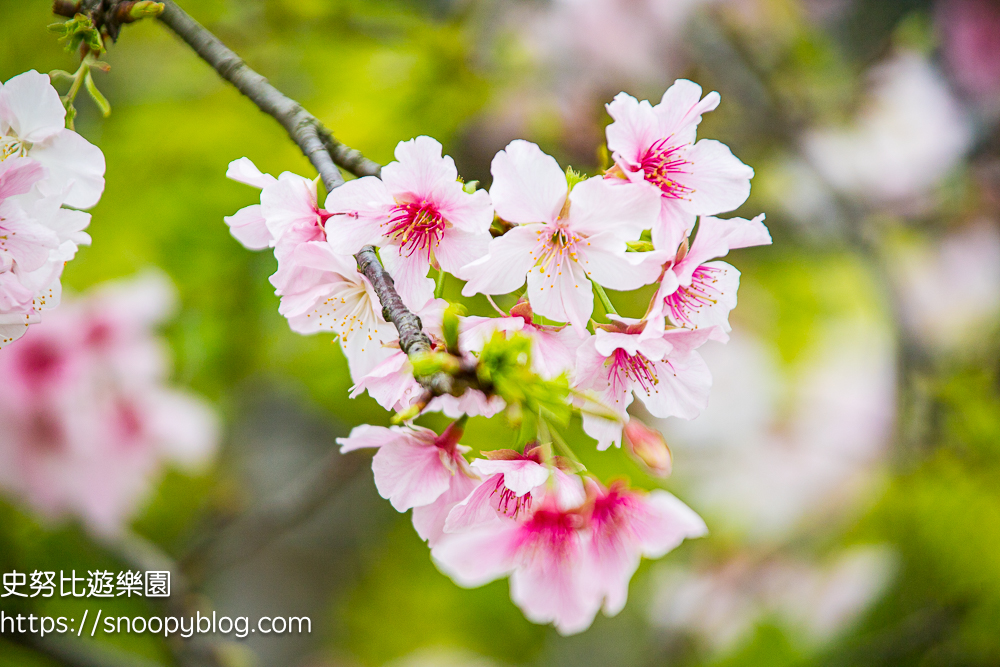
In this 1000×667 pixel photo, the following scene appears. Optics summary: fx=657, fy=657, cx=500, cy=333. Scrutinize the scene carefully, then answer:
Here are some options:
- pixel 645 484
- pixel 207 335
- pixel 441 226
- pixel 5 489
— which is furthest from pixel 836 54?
pixel 5 489

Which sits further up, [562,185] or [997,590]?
[562,185]

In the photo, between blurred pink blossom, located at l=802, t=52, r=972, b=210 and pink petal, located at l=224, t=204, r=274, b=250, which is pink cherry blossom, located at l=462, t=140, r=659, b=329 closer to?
pink petal, located at l=224, t=204, r=274, b=250

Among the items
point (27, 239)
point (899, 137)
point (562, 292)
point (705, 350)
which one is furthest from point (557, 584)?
point (899, 137)

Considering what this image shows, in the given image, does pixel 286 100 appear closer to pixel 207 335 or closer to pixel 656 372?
→ pixel 656 372

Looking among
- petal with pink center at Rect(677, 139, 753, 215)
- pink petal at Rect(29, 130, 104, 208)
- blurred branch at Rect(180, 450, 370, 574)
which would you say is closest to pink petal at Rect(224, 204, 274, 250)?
pink petal at Rect(29, 130, 104, 208)

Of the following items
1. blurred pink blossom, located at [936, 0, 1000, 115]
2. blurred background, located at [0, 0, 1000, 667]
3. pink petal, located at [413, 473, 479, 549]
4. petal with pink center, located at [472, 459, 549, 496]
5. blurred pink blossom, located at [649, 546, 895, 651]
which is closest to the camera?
petal with pink center, located at [472, 459, 549, 496]

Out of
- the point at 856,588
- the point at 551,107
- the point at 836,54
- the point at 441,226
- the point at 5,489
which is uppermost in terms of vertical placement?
the point at 441,226
